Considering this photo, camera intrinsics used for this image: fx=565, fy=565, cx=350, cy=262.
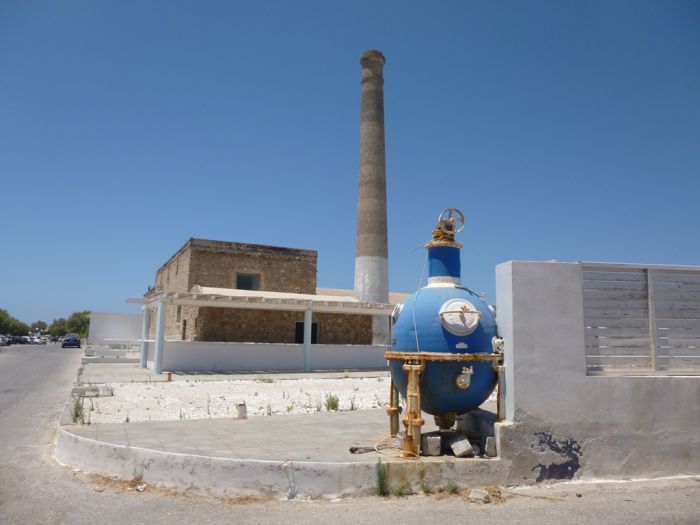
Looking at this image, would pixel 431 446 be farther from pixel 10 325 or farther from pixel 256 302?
pixel 10 325

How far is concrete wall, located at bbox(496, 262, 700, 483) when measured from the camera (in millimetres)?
6094

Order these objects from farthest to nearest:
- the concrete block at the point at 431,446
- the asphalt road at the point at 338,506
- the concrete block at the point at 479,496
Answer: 1. the concrete block at the point at 431,446
2. the concrete block at the point at 479,496
3. the asphalt road at the point at 338,506

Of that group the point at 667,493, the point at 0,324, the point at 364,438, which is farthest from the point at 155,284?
the point at 0,324

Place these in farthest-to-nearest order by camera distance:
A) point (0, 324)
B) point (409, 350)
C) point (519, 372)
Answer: point (0, 324) < point (409, 350) < point (519, 372)

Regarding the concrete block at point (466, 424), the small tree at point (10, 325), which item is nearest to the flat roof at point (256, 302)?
the concrete block at point (466, 424)

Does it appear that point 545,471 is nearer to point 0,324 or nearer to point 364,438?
point 364,438

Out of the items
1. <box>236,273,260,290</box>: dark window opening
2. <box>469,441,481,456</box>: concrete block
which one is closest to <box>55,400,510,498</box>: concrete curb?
<box>469,441,481,456</box>: concrete block

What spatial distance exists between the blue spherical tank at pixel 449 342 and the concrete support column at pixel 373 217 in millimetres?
21533

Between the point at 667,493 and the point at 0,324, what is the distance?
101 m

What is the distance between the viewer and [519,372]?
20.2 ft

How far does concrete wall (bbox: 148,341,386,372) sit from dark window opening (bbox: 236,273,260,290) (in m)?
6.80

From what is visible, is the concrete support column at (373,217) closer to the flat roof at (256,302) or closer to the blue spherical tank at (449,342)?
the flat roof at (256,302)

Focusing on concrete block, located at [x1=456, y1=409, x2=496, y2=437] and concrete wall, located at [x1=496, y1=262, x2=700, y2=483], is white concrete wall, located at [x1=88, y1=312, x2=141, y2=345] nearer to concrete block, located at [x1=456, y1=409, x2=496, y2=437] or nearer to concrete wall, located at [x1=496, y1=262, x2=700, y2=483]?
concrete block, located at [x1=456, y1=409, x2=496, y2=437]

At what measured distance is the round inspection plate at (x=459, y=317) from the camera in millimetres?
6324
